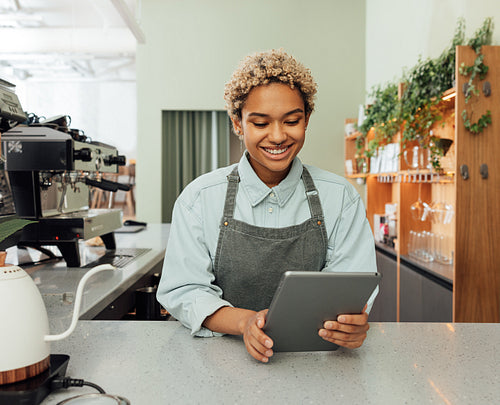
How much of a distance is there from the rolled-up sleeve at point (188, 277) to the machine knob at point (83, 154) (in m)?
0.88

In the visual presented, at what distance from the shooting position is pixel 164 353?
989mm

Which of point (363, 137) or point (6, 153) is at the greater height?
point (363, 137)

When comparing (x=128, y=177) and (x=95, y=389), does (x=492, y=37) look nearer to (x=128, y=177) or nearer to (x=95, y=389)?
(x=95, y=389)

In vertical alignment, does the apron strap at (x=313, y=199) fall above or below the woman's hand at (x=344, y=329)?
above

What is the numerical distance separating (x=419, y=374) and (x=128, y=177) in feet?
30.1

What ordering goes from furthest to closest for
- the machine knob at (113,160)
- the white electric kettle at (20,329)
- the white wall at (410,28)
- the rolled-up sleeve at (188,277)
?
the white wall at (410,28) → the machine knob at (113,160) → the rolled-up sleeve at (188,277) → the white electric kettle at (20,329)

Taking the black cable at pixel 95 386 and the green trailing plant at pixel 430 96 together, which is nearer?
the black cable at pixel 95 386

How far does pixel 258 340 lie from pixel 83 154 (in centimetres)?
134

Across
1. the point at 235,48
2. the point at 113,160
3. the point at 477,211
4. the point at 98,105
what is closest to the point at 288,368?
the point at 113,160

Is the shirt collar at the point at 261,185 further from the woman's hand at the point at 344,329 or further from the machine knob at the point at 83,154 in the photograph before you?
the machine knob at the point at 83,154

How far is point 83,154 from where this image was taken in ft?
6.47

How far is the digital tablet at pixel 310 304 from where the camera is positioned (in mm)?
838

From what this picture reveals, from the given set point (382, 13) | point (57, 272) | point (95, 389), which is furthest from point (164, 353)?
point (382, 13)

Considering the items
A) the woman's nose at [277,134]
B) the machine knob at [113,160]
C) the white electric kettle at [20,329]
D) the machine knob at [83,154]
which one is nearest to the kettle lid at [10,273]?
the white electric kettle at [20,329]
